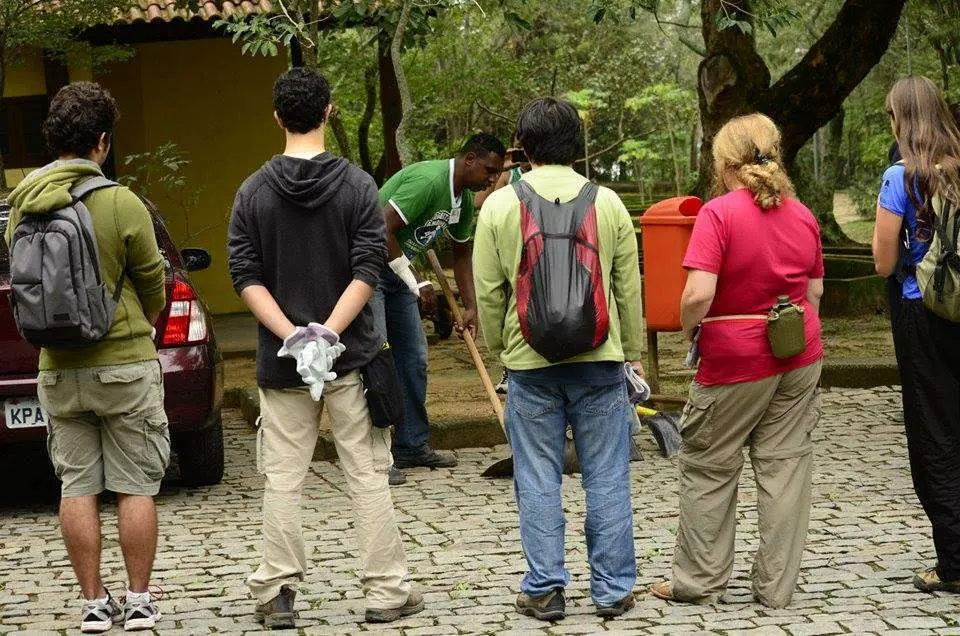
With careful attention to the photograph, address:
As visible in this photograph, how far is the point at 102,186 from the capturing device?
516 centimetres

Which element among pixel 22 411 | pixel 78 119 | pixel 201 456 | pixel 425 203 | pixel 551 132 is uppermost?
pixel 78 119

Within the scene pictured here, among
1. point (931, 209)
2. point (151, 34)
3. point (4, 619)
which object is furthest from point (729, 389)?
point (151, 34)

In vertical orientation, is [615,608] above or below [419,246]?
below

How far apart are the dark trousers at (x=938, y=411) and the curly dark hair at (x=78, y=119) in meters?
2.97

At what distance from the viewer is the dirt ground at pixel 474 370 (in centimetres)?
991

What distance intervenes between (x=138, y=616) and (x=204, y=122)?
39.4 feet

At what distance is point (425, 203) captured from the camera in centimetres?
737

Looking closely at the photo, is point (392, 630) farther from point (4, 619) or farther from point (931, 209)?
point (931, 209)

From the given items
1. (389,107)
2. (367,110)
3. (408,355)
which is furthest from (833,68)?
(367,110)

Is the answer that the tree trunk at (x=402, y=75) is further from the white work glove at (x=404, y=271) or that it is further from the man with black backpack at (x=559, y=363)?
the man with black backpack at (x=559, y=363)

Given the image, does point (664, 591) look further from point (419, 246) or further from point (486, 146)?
point (419, 246)

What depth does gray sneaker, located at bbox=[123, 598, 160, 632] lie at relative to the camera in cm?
522

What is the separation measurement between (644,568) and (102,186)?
2.60 metres

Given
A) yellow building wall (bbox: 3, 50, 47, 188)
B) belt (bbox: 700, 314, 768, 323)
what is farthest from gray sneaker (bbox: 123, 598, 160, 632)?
yellow building wall (bbox: 3, 50, 47, 188)
